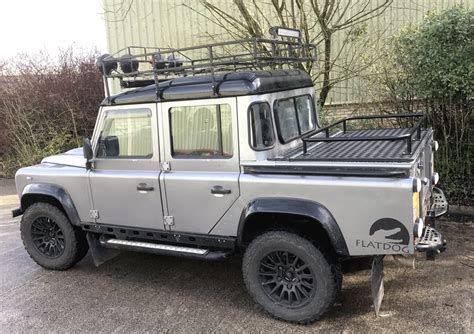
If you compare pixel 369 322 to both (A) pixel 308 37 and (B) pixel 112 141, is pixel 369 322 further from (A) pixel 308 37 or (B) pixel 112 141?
(A) pixel 308 37

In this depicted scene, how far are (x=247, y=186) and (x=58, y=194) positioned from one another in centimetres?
209

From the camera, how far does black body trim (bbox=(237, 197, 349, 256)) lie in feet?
11.0

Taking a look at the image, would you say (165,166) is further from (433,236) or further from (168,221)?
(433,236)

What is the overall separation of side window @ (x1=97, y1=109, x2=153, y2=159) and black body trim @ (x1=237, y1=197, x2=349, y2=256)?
1.14 m

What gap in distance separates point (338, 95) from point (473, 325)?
6.55m

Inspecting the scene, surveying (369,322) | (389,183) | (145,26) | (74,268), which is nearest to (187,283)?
(74,268)

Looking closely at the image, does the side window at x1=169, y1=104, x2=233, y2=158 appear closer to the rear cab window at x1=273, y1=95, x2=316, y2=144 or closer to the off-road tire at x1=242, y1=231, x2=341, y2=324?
the rear cab window at x1=273, y1=95, x2=316, y2=144

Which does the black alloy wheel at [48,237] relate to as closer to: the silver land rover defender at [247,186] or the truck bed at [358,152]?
the silver land rover defender at [247,186]

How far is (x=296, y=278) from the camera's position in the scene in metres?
3.64

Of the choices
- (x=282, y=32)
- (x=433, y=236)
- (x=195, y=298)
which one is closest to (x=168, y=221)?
(x=195, y=298)

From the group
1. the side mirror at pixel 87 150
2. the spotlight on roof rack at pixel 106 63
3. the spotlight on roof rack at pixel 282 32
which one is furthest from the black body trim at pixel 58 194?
the spotlight on roof rack at pixel 282 32

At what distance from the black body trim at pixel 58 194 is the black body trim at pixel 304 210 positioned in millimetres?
1875

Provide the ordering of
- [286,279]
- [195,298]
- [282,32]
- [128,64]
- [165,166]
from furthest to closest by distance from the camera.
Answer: [128,64], [282,32], [195,298], [165,166], [286,279]

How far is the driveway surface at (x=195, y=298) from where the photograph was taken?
3.65 metres
